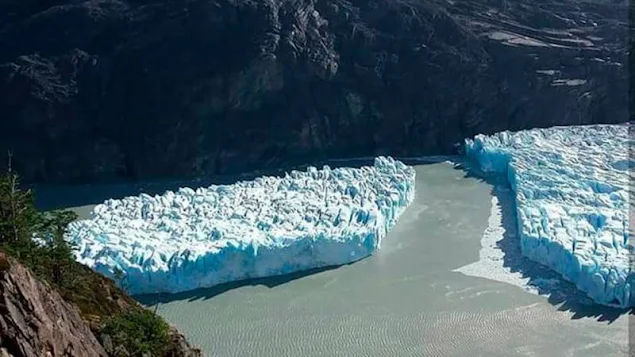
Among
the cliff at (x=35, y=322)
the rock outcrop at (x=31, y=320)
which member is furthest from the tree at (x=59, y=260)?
the rock outcrop at (x=31, y=320)

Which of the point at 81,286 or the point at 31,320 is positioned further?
the point at 81,286

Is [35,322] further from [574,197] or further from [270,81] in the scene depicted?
[270,81]

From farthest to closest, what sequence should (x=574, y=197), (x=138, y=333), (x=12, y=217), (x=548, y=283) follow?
1. (x=574, y=197)
2. (x=548, y=283)
3. (x=12, y=217)
4. (x=138, y=333)

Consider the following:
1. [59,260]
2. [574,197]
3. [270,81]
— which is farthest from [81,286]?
[270,81]

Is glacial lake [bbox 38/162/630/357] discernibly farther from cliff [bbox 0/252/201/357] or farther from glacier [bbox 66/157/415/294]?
cliff [bbox 0/252/201/357]

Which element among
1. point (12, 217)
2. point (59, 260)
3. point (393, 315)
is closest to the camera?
point (12, 217)

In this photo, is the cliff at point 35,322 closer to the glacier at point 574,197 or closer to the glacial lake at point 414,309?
the glacial lake at point 414,309
